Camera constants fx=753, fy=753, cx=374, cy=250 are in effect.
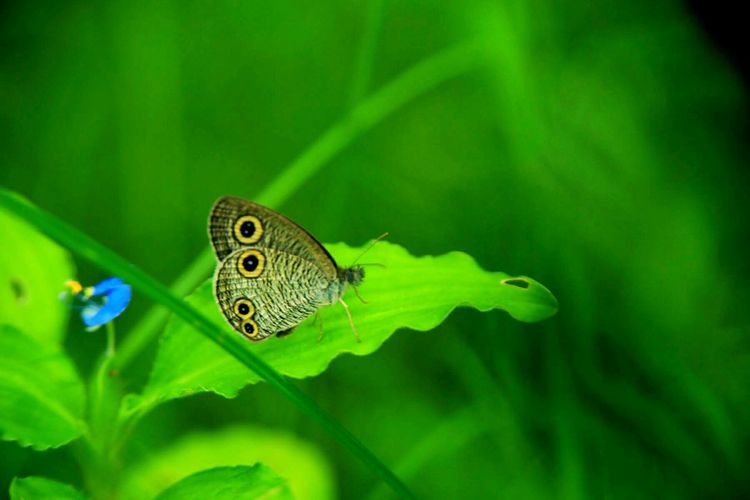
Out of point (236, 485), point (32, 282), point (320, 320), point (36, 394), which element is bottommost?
point (236, 485)

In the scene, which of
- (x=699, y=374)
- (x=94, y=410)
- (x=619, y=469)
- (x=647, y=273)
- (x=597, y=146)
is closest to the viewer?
(x=94, y=410)

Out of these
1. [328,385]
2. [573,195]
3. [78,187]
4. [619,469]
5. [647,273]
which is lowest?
[619,469]

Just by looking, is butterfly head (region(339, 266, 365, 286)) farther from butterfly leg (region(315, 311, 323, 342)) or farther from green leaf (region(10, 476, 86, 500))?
green leaf (region(10, 476, 86, 500))

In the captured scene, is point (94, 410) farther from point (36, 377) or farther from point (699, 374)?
point (699, 374)

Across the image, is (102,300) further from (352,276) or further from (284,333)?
(352,276)

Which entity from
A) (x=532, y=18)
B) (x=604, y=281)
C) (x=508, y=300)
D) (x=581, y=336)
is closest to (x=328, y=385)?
(x=581, y=336)

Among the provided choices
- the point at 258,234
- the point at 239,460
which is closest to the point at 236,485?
the point at 258,234

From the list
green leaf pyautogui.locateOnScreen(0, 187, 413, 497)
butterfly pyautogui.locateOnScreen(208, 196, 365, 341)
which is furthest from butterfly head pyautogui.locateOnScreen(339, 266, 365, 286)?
green leaf pyautogui.locateOnScreen(0, 187, 413, 497)
